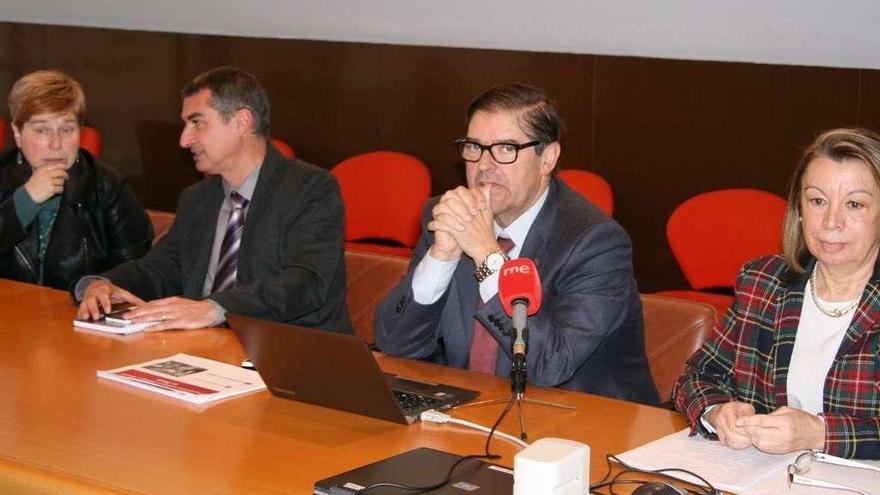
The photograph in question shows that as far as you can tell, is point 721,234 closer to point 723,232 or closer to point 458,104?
point 723,232

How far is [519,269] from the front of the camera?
9.23 ft

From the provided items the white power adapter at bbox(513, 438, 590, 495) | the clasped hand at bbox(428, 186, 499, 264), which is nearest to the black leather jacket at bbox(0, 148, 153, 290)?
the clasped hand at bbox(428, 186, 499, 264)

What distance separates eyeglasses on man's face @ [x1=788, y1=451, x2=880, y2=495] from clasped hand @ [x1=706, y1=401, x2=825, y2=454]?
4 centimetres

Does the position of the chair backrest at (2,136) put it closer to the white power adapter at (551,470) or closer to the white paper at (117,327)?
the white paper at (117,327)

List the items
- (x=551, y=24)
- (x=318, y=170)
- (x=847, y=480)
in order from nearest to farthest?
(x=847, y=480) < (x=318, y=170) < (x=551, y=24)

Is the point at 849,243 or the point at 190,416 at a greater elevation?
the point at 849,243

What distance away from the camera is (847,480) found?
8.21 feet

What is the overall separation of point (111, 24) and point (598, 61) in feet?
11.8

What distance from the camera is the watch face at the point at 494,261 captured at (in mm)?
3252

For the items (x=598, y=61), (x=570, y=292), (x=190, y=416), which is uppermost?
(x=598, y=61)

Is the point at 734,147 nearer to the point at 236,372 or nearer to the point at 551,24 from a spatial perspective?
the point at 551,24

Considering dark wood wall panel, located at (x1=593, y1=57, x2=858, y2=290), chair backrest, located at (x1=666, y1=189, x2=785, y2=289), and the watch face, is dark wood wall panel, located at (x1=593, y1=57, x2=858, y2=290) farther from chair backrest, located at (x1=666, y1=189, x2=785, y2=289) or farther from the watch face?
the watch face

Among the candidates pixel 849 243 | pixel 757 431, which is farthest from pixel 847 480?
pixel 849 243

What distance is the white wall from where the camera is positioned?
5.71m
